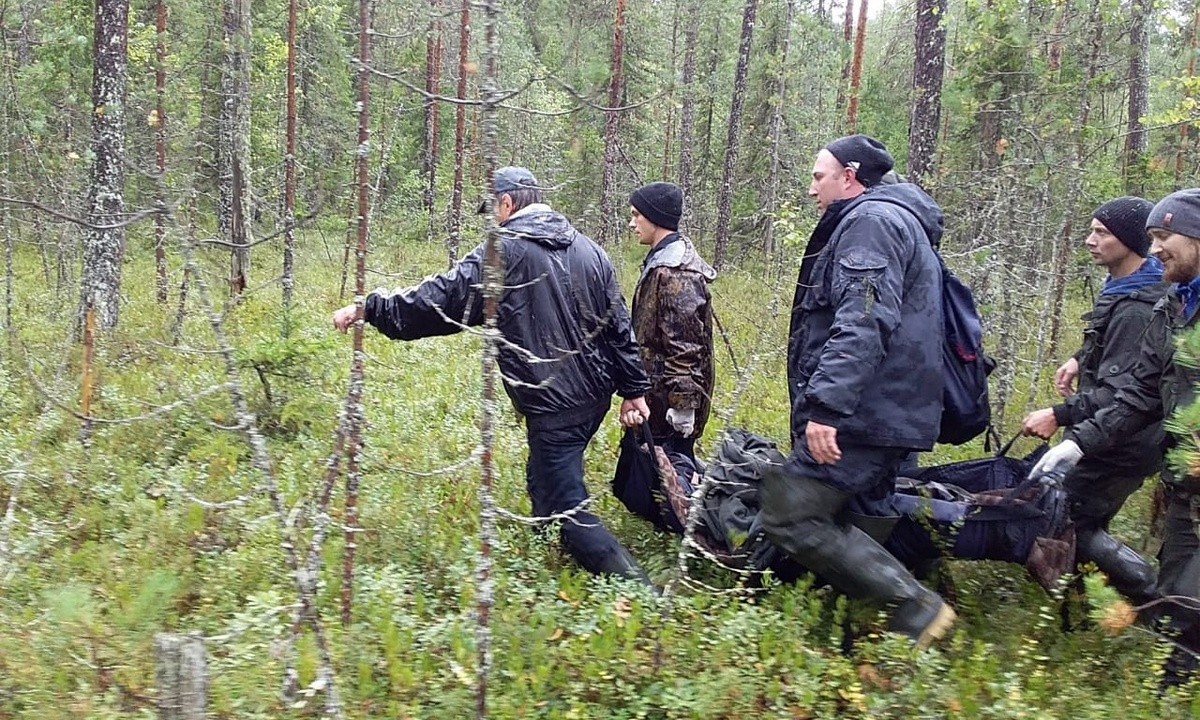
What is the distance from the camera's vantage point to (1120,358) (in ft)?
14.0

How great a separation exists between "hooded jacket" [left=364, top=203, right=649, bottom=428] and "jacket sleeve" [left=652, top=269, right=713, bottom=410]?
23.6 inches

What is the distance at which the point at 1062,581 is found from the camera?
3889mm

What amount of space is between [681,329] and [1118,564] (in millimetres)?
2605

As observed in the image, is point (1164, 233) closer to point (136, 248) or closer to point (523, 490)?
point (523, 490)

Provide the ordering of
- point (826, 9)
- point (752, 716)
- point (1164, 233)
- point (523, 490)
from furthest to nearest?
point (826, 9) → point (523, 490) → point (1164, 233) → point (752, 716)

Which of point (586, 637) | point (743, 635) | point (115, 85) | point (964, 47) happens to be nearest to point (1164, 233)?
point (743, 635)

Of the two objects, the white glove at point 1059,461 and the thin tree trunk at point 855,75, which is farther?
the thin tree trunk at point 855,75

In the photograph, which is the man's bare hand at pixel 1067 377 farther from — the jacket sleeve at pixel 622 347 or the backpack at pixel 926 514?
the jacket sleeve at pixel 622 347

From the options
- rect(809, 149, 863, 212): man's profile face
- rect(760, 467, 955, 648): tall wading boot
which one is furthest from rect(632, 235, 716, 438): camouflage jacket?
rect(760, 467, 955, 648): tall wading boot

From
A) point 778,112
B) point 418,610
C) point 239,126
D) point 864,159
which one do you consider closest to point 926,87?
point 864,159

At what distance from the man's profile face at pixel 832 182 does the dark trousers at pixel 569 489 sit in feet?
5.50

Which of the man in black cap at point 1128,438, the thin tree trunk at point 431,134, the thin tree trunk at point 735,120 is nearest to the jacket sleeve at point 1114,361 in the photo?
the man in black cap at point 1128,438

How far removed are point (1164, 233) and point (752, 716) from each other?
105 inches

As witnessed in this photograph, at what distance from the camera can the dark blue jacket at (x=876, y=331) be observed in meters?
3.52
